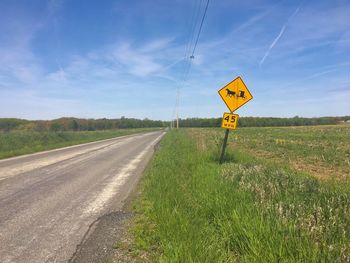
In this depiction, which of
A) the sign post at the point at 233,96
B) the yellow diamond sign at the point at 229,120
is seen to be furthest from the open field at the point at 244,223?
the sign post at the point at 233,96

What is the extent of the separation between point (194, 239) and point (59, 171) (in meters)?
8.42

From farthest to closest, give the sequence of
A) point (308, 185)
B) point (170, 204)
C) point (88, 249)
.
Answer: point (308, 185) < point (170, 204) < point (88, 249)

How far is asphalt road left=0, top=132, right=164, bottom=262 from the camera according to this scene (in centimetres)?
455

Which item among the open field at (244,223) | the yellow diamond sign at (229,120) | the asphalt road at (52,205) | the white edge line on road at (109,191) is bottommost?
the white edge line on road at (109,191)

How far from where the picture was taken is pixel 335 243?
3541mm

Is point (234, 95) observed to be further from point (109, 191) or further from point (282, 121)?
point (282, 121)

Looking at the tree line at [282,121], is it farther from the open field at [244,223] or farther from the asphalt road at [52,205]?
the open field at [244,223]

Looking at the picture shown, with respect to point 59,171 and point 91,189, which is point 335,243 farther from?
point 59,171

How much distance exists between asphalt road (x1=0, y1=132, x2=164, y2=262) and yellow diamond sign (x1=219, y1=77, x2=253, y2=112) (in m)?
3.97

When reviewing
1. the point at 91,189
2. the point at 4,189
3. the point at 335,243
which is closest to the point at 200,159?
the point at 91,189

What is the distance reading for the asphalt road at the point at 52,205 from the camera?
179 inches

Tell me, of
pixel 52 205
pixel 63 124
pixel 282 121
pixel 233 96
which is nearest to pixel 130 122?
pixel 63 124

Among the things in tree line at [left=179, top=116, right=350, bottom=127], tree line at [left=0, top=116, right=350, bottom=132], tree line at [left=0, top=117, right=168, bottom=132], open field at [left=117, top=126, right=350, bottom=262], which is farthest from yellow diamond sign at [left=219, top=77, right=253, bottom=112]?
tree line at [left=179, top=116, right=350, bottom=127]

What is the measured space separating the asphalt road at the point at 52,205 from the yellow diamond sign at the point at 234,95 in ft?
13.0
